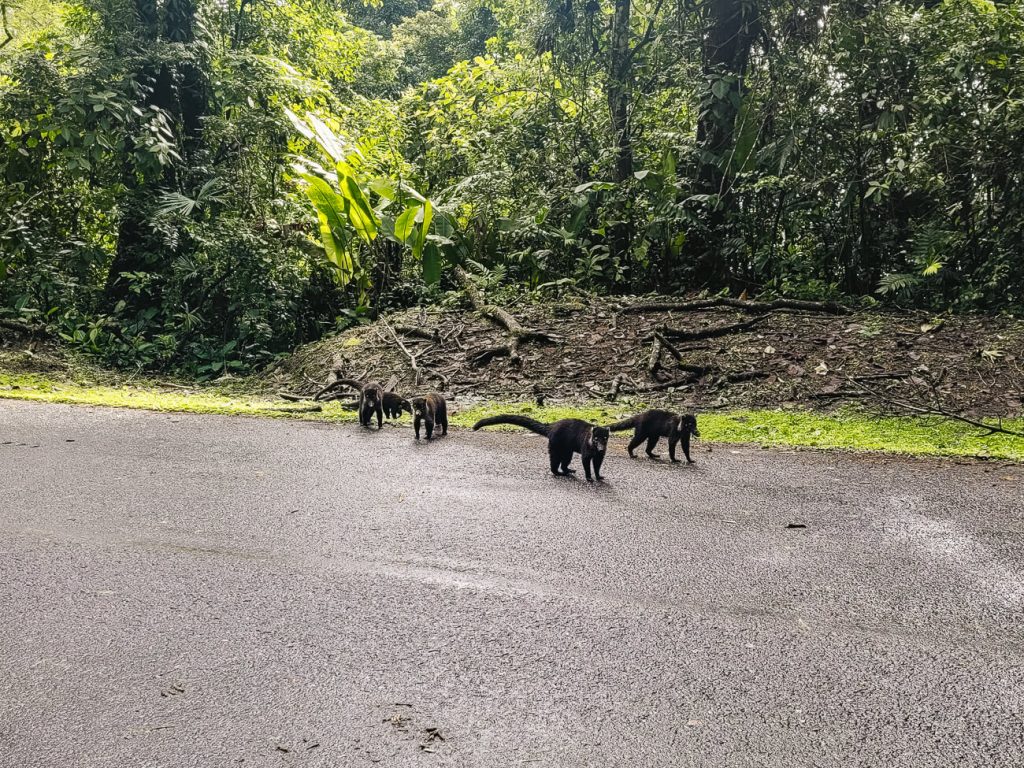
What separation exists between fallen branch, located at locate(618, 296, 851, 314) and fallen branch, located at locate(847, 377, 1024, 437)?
7.74 feet

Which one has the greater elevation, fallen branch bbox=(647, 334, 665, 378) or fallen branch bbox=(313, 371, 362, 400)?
fallen branch bbox=(647, 334, 665, 378)

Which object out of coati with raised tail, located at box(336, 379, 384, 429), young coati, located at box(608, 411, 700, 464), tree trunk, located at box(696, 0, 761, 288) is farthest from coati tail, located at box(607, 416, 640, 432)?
tree trunk, located at box(696, 0, 761, 288)

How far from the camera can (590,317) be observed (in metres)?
11.2

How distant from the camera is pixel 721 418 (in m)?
7.93

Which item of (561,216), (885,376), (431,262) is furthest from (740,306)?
(431,262)

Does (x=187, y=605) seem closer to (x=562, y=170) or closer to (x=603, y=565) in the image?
(x=603, y=565)

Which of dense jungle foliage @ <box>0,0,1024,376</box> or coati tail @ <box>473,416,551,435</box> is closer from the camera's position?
coati tail @ <box>473,416,551,435</box>

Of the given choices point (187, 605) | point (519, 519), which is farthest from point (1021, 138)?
point (187, 605)

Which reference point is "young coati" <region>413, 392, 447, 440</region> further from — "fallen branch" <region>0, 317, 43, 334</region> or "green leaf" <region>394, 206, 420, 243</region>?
"fallen branch" <region>0, 317, 43, 334</region>

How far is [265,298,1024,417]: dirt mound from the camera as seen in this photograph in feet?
27.6

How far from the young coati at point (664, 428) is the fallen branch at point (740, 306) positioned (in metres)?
4.67

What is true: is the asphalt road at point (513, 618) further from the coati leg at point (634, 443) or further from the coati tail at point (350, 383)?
the coati tail at point (350, 383)

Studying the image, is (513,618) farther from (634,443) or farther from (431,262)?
(431,262)

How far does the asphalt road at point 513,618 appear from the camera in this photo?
2650mm
